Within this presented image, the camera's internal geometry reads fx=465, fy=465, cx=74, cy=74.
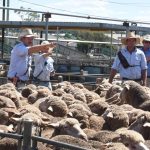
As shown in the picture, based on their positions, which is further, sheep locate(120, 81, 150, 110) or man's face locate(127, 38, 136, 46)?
man's face locate(127, 38, 136, 46)

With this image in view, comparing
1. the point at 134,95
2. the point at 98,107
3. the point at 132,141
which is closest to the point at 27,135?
the point at 132,141

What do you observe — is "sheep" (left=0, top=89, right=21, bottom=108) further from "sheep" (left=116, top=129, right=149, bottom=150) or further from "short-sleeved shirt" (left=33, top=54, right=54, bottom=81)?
"short-sleeved shirt" (left=33, top=54, right=54, bottom=81)

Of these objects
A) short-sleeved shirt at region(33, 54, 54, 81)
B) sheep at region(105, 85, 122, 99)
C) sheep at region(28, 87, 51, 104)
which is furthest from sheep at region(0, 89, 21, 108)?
short-sleeved shirt at region(33, 54, 54, 81)

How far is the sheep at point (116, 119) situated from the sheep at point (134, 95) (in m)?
1.04

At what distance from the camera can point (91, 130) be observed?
15.9 ft

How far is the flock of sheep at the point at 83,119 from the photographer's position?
4.09 meters

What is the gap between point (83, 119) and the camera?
5.14 m

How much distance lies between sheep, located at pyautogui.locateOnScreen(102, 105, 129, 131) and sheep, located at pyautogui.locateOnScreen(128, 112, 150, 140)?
243mm

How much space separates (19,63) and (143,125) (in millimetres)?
3792

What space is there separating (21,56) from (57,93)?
1.55 meters

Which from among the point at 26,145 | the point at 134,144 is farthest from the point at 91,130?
the point at 26,145

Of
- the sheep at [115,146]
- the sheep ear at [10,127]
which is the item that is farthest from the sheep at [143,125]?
the sheep ear at [10,127]

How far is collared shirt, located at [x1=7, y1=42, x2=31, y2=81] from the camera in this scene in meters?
7.81

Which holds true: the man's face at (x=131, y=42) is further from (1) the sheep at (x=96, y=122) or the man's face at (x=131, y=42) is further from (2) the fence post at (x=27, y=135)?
(2) the fence post at (x=27, y=135)
